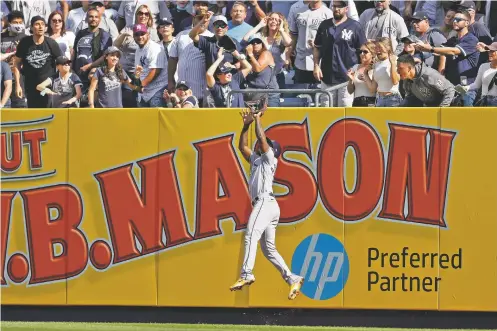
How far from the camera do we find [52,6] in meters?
21.0

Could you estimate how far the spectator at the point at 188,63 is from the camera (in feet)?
57.2

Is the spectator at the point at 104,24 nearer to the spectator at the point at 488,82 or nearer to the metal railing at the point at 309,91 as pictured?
the metal railing at the point at 309,91

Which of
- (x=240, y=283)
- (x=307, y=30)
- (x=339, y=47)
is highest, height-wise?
(x=307, y=30)

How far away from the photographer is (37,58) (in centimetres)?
1792

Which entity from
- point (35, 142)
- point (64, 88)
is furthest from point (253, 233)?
point (64, 88)

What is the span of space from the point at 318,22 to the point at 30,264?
6.22 m

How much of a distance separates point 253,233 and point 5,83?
200 inches

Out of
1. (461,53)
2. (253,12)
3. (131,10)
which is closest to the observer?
(461,53)

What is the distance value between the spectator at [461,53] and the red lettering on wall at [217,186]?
3330 mm

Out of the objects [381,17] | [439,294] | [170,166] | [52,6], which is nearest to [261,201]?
[170,166]

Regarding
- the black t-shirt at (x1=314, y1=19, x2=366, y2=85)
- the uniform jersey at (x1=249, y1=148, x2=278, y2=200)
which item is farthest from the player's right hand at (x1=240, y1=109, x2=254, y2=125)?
the black t-shirt at (x1=314, y1=19, x2=366, y2=85)

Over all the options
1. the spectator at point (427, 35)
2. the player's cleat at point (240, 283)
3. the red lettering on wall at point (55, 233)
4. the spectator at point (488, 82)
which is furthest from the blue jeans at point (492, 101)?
the red lettering on wall at point (55, 233)

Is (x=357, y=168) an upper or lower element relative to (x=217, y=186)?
upper

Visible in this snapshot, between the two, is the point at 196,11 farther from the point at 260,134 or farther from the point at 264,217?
the point at 264,217
